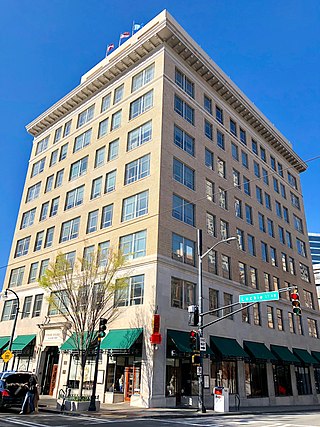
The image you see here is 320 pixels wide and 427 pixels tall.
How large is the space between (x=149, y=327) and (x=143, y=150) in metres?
15.0

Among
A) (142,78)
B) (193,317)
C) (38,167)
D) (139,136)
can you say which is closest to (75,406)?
(193,317)

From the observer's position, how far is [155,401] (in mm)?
23375

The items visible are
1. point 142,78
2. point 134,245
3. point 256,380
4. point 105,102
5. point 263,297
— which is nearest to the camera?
point 263,297

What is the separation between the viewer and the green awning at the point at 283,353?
35281 millimetres

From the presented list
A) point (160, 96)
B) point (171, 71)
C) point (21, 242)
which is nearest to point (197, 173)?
point (160, 96)

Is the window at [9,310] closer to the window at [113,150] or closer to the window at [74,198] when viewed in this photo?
the window at [74,198]

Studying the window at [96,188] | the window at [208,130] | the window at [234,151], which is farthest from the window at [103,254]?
the window at [234,151]

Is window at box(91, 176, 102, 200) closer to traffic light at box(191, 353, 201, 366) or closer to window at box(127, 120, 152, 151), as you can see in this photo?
window at box(127, 120, 152, 151)

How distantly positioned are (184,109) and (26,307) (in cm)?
2516

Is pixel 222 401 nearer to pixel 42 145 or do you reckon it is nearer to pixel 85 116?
pixel 85 116

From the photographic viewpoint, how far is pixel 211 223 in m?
33.8

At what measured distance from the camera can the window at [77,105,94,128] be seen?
138 ft

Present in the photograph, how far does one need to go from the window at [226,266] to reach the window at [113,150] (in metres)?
13.9

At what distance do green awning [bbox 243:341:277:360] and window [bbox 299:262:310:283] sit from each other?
16.0 meters
